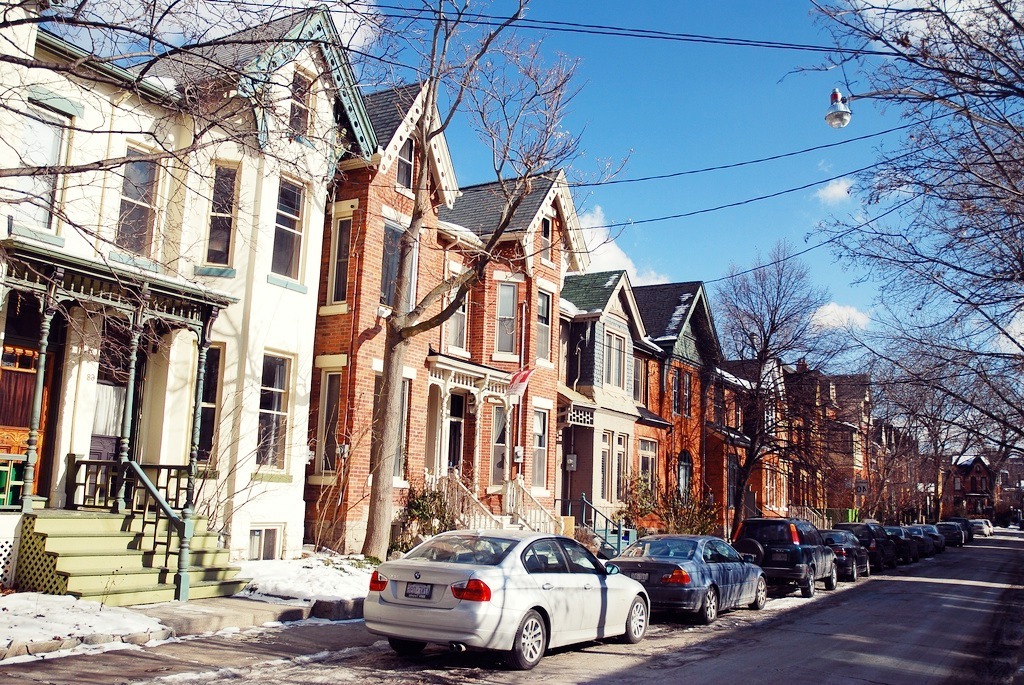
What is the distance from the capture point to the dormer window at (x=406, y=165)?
21.5m

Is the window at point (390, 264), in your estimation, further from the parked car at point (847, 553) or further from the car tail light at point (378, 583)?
the parked car at point (847, 553)

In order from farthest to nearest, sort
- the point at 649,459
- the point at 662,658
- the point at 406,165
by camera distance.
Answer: the point at 649,459 → the point at 406,165 → the point at 662,658

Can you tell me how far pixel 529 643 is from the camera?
9.77 m

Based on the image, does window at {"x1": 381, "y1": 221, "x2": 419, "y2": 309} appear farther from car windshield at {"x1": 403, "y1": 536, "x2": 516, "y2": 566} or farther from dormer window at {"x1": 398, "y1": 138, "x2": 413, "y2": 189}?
car windshield at {"x1": 403, "y1": 536, "x2": 516, "y2": 566}

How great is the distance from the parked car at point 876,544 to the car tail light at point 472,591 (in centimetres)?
2278

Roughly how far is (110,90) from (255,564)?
8.46 metres

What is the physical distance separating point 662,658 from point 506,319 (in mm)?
15218

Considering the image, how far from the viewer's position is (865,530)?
3030cm

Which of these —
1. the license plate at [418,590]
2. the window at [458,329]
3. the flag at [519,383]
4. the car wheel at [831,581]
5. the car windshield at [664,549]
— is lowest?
the car wheel at [831,581]

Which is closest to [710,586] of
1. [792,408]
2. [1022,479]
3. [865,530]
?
[865,530]

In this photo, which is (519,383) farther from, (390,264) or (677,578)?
(677,578)

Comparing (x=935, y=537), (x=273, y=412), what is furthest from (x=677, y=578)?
(x=935, y=537)

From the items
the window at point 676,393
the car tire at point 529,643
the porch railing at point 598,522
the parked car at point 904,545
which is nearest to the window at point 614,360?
the porch railing at point 598,522

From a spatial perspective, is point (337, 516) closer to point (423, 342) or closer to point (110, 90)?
point (423, 342)
